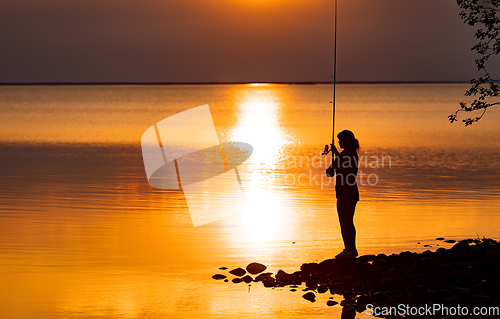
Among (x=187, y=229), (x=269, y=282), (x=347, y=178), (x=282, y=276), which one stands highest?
(x=187, y=229)

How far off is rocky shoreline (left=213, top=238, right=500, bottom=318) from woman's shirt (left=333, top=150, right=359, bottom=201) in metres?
0.95

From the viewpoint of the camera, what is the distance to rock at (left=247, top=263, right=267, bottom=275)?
360 inches

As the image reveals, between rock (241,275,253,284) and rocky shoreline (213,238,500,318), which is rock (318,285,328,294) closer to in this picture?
rocky shoreline (213,238,500,318)

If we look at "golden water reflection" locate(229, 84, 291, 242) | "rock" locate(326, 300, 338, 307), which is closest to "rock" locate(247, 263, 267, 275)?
"rock" locate(326, 300, 338, 307)

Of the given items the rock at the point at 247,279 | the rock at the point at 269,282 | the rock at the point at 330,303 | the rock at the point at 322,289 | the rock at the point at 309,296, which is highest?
the rock at the point at 247,279

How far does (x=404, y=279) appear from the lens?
7.89 m

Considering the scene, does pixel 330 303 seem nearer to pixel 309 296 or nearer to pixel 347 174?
pixel 309 296

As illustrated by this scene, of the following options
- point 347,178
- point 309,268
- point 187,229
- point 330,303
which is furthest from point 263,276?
point 187,229

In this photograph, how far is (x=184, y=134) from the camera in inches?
1531

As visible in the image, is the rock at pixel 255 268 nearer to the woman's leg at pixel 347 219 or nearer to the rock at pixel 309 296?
the rock at pixel 309 296

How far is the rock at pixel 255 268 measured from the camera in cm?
916

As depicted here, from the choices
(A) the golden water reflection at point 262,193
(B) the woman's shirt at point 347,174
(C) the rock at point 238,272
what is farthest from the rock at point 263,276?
(A) the golden water reflection at point 262,193

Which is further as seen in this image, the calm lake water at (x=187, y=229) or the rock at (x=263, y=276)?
the rock at (x=263, y=276)

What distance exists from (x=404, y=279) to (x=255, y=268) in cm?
229
